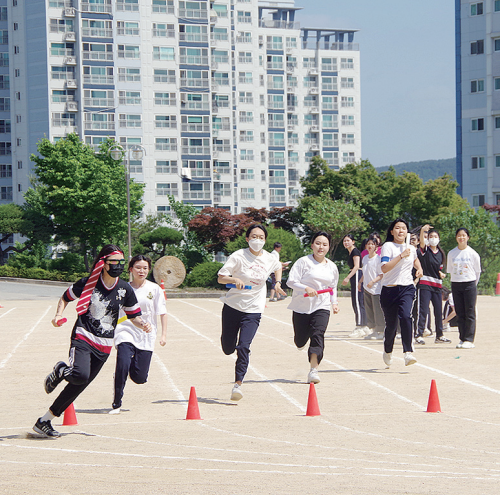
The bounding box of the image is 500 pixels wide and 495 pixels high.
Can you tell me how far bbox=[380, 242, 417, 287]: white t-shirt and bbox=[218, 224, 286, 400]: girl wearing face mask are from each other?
2492mm

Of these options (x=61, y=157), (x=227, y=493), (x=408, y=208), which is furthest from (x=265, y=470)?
(x=61, y=157)

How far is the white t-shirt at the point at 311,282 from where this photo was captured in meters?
10.9

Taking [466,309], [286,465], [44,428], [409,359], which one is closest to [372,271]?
[466,309]

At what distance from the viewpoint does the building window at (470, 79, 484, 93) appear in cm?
7200

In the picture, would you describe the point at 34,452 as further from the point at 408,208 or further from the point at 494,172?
the point at 494,172

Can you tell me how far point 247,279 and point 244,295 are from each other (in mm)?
194

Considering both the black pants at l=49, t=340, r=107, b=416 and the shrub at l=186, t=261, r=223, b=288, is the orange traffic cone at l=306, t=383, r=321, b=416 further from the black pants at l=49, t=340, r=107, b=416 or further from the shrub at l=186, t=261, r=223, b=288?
the shrub at l=186, t=261, r=223, b=288

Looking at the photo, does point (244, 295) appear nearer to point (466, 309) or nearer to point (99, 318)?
point (99, 318)

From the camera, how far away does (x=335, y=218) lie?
139 feet

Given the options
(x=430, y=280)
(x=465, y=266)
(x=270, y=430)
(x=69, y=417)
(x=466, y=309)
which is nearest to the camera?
(x=270, y=430)

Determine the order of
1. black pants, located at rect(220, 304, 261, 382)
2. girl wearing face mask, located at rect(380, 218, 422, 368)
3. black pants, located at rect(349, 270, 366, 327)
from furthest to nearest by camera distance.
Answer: black pants, located at rect(349, 270, 366, 327) < girl wearing face mask, located at rect(380, 218, 422, 368) < black pants, located at rect(220, 304, 261, 382)

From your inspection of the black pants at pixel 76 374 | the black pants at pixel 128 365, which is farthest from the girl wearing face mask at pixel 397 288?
the black pants at pixel 76 374

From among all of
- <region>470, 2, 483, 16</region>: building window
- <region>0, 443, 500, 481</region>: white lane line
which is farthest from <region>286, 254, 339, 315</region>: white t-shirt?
<region>470, 2, 483, 16</region>: building window

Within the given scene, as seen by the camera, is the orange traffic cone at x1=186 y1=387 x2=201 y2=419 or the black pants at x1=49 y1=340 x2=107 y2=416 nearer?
the black pants at x1=49 y1=340 x2=107 y2=416
